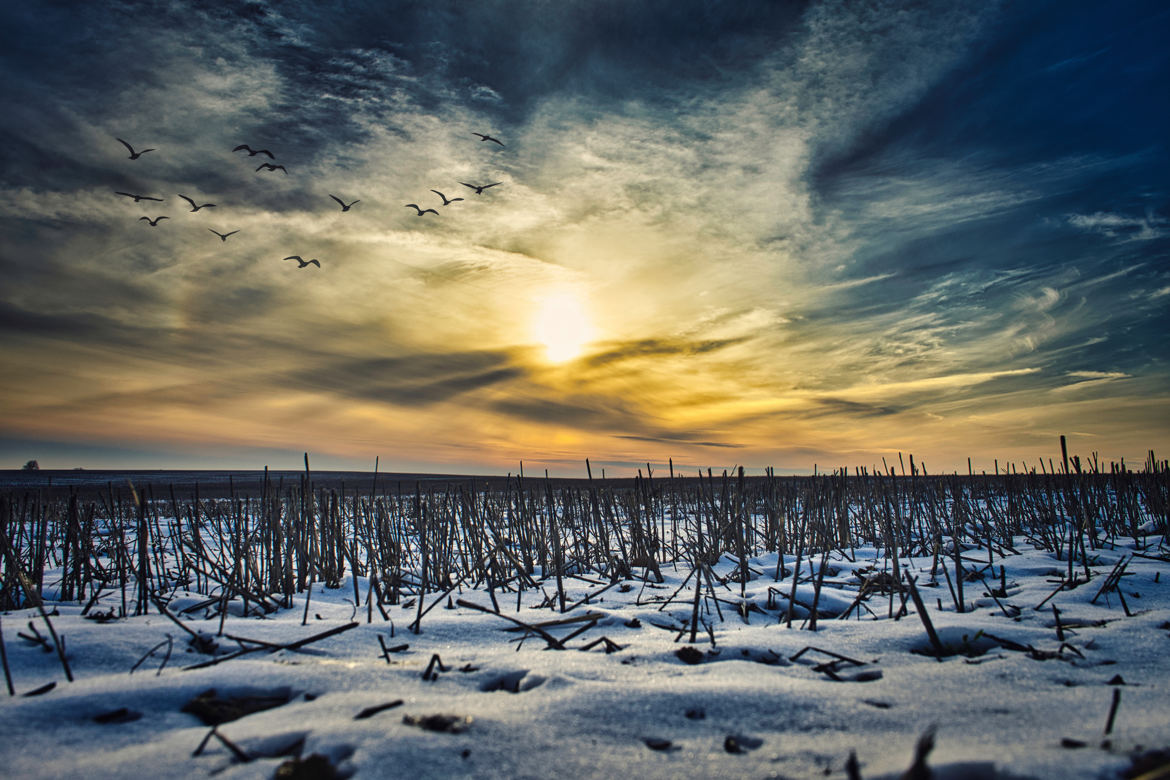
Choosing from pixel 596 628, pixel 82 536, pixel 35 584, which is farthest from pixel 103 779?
pixel 35 584

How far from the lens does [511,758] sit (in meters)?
1.65

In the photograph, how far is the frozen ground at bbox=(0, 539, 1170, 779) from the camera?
1.62 m

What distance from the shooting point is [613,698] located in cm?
206

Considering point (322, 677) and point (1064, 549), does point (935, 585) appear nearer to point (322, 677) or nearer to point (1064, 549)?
point (1064, 549)

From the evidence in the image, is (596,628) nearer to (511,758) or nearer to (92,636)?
(511,758)

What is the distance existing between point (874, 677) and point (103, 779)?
2.79 metres

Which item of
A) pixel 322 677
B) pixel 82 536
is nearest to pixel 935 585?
pixel 322 677

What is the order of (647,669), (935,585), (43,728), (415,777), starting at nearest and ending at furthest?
(415,777)
(43,728)
(647,669)
(935,585)

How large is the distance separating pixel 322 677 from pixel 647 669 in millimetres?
1420

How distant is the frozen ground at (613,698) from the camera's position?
5.31 ft

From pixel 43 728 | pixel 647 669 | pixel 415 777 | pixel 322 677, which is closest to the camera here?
pixel 415 777

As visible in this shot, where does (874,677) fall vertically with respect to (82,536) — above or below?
below

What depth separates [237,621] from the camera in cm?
355

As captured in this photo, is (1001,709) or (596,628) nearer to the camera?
(1001,709)
